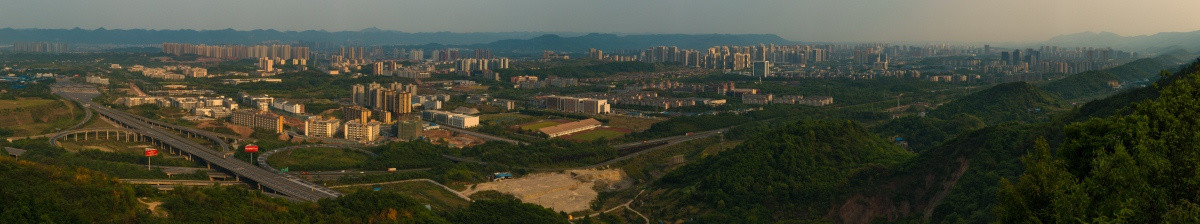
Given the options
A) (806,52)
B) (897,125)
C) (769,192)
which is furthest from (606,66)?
(769,192)

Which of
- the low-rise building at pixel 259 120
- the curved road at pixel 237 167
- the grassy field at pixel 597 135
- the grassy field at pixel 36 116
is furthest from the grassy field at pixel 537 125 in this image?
the grassy field at pixel 36 116

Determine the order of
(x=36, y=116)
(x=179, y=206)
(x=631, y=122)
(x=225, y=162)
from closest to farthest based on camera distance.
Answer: (x=179, y=206)
(x=225, y=162)
(x=36, y=116)
(x=631, y=122)

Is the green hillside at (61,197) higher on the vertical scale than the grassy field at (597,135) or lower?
higher

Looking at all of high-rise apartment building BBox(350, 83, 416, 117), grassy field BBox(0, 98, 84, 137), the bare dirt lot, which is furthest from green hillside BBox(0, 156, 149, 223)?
high-rise apartment building BBox(350, 83, 416, 117)

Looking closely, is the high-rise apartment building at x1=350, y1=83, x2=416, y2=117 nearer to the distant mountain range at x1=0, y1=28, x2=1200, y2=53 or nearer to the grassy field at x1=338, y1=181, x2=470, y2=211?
the grassy field at x1=338, y1=181, x2=470, y2=211

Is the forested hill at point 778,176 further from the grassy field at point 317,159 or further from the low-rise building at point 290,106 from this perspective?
the low-rise building at point 290,106

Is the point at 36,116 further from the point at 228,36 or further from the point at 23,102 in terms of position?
the point at 228,36

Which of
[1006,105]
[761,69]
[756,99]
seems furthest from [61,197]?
[761,69]

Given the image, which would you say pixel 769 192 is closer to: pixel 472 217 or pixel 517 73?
pixel 472 217
